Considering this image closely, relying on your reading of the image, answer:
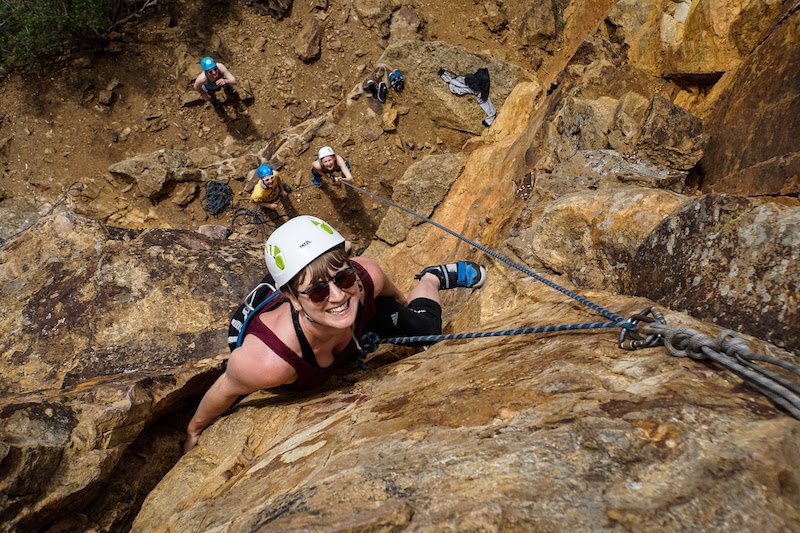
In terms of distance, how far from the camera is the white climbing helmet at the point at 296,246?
2.81m

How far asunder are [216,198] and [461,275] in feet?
28.7

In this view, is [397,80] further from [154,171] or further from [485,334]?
[485,334]

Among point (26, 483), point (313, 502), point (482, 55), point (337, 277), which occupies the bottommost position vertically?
point (313, 502)

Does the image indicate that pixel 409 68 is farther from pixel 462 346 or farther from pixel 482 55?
pixel 462 346

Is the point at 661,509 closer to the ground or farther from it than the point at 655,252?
closer to the ground

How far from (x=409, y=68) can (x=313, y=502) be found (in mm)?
10340

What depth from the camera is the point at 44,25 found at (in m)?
11.4

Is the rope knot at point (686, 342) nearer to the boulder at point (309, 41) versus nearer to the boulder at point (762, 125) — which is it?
the boulder at point (762, 125)

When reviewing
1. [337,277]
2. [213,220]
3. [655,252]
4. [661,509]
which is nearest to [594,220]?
[655,252]

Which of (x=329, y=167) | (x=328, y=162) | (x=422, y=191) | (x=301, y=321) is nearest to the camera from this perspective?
(x=301, y=321)

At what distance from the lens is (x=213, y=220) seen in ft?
37.9

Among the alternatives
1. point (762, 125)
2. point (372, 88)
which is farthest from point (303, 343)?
point (372, 88)

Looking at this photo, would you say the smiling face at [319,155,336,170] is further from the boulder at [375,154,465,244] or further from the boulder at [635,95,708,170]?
the boulder at [635,95,708,170]

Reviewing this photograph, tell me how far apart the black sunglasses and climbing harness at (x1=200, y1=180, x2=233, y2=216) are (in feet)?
31.4
